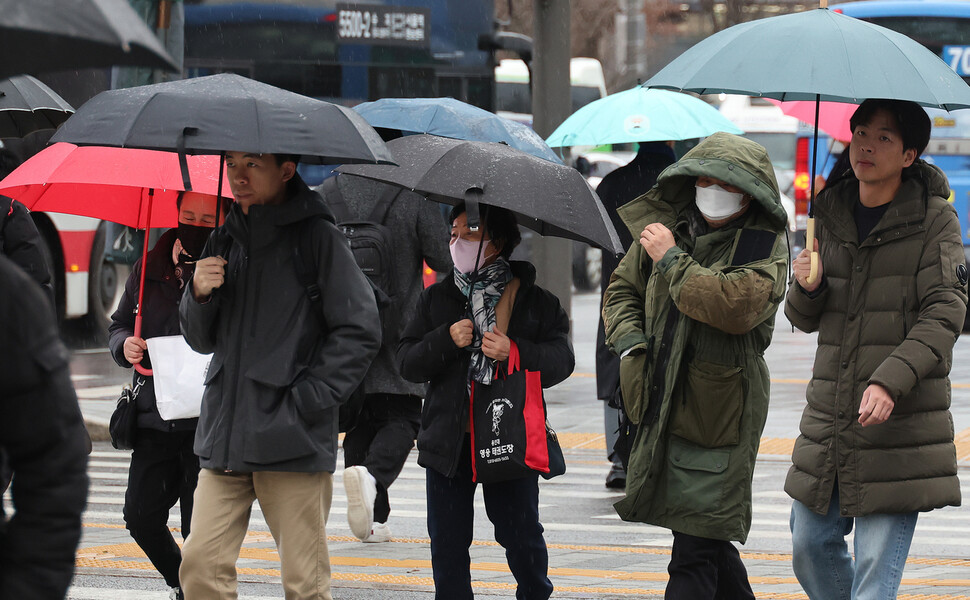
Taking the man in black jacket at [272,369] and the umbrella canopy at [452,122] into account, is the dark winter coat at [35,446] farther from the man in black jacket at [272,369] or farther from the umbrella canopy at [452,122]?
the umbrella canopy at [452,122]

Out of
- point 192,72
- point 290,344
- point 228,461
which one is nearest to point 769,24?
point 290,344

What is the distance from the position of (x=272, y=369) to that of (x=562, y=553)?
2918 millimetres

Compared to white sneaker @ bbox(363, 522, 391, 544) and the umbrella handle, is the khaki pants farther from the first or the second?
white sneaker @ bbox(363, 522, 391, 544)

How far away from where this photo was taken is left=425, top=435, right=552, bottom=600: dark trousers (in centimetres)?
498

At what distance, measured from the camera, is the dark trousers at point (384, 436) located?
6766mm

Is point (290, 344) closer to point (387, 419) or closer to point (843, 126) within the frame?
point (387, 419)

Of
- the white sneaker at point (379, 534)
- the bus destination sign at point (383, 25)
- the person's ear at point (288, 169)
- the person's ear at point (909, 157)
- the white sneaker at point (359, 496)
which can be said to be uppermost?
the bus destination sign at point (383, 25)

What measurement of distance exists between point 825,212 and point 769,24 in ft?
2.12

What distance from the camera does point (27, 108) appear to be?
6082mm

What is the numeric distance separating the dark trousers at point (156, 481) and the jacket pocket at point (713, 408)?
1.84 m

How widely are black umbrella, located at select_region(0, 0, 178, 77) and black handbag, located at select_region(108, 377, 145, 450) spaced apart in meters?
3.12

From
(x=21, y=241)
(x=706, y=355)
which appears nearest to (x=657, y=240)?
(x=706, y=355)

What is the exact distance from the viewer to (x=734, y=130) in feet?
29.7

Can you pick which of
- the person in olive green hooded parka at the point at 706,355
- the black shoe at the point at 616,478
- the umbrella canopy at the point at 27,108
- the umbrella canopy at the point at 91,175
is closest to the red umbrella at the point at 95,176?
the umbrella canopy at the point at 91,175
